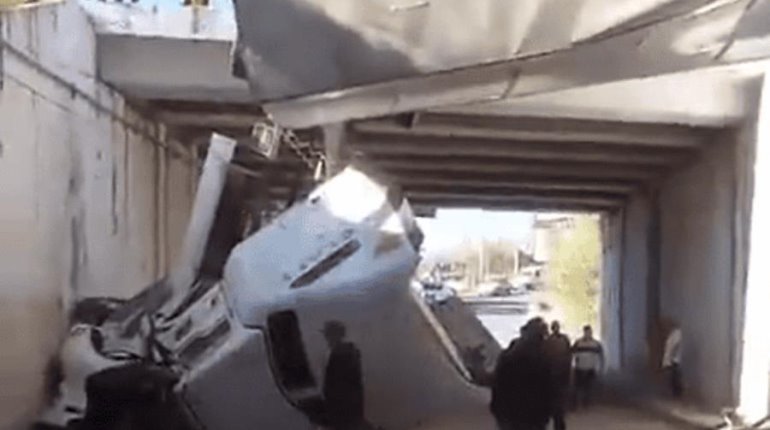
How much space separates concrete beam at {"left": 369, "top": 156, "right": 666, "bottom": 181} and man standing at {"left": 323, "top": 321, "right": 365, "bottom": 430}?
24.4ft

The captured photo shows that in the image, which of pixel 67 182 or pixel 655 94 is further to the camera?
pixel 655 94

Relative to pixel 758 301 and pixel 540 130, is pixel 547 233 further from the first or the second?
pixel 758 301

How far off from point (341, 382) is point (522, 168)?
9268mm

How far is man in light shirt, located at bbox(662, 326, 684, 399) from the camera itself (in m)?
17.3

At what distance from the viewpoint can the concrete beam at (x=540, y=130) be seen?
15.7 meters

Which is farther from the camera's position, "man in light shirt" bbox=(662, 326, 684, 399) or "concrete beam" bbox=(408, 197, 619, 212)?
"concrete beam" bbox=(408, 197, 619, 212)

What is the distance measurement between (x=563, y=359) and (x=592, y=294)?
99.0 ft

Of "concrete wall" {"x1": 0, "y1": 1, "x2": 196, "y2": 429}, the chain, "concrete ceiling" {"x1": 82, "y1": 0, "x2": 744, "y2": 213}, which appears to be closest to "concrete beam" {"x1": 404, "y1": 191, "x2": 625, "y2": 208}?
"concrete ceiling" {"x1": 82, "y1": 0, "x2": 744, "y2": 213}

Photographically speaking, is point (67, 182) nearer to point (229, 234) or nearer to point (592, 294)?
point (229, 234)

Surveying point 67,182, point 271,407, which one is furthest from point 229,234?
point 271,407

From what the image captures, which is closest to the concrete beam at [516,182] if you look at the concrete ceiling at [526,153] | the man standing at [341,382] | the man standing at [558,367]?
the concrete ceiling at [526,153]

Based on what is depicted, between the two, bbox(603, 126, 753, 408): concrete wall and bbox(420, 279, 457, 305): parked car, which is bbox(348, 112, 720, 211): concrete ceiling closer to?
bbox(603, 126, 753, 408): concrete wall

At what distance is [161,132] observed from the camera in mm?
19094

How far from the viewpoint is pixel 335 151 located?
16094 millimetres
